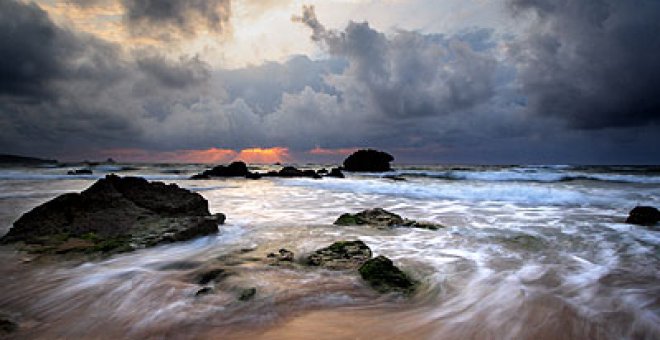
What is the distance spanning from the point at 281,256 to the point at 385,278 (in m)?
1.42

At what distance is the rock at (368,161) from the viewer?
39.0m

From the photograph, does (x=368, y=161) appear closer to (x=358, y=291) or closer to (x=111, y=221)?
(x=111, y=221)

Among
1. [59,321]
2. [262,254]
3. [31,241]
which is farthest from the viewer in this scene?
[31,241]

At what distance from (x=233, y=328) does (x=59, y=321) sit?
1.42 meters

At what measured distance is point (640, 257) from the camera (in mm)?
4309

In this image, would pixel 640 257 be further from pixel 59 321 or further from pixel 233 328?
pixel 59 321

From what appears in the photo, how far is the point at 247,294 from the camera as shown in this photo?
2.85 metres

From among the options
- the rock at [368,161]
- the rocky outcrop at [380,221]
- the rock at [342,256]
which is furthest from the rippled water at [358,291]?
the rock at [368,161]

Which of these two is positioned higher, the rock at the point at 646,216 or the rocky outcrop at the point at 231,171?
the rocky outcrop at the point at 231,171

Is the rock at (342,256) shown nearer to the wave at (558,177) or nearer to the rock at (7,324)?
the rock at (7,324)

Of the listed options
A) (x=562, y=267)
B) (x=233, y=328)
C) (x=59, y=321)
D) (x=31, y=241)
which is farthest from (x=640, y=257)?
(x=31, y=241)

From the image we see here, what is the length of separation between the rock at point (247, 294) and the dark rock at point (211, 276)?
0.54 meters

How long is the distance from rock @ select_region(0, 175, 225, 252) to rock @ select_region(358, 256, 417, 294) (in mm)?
3105

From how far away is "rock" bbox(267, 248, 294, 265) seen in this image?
388 cm
